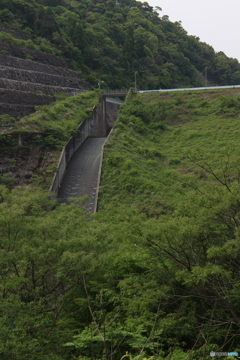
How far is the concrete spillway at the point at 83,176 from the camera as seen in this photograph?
22.4 meters

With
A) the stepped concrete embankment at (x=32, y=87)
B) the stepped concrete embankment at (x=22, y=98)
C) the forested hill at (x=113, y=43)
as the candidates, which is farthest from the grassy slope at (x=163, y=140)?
the forested hill at (x=113, y=43)

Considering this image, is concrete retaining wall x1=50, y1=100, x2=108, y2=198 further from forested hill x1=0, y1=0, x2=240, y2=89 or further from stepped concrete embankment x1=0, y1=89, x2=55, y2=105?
forested hill x1=0, y1=0, x2=240, y2=89

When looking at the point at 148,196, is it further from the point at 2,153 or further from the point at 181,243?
the point at 181,243

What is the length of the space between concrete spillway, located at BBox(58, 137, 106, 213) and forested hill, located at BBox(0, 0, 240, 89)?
1631cm

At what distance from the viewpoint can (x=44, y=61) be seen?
40.5m

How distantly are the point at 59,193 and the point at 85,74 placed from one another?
1281 inches

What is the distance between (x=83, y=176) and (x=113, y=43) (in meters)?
42.1

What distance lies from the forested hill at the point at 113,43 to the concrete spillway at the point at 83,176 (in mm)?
16306

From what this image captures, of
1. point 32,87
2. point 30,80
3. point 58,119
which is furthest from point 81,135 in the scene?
point 30,80

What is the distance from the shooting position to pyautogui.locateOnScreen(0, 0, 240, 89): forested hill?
159ft

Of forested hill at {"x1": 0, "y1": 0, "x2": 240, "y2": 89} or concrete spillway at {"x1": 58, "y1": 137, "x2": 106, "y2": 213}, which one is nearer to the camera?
concrete spillway at {"x1": 58, "y1": 137, "x2": 106, "y2": 213}

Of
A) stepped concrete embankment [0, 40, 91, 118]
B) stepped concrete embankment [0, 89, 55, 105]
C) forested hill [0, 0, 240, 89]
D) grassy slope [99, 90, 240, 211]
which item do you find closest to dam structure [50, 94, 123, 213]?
grassy slope [99, 90, 240, 211]

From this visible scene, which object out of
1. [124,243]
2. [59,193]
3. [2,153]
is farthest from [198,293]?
[2,153]

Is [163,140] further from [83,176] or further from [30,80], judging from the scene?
[30,80]
